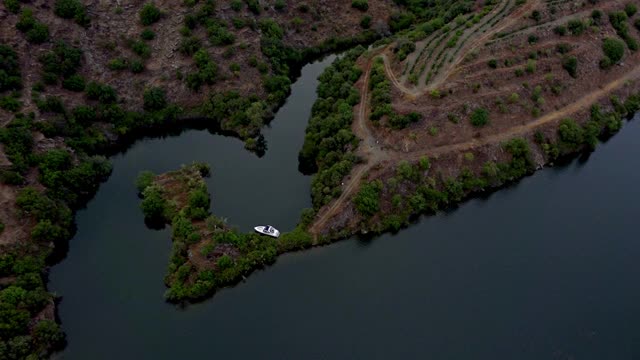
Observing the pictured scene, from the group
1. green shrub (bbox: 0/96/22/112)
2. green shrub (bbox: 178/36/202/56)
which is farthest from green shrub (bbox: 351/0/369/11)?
green shrub (bbox: 0/96/22/112)

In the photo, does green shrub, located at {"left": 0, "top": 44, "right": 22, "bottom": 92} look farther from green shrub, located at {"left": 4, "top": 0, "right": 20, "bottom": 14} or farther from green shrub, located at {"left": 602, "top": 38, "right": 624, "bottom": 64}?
green shrub, located at {"left": 602, "top": 38, "right": 624, "bottom": 64}

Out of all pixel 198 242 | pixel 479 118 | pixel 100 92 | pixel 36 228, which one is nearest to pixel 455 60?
pixel 479 118

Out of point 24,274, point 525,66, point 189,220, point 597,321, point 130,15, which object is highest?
point 525,66

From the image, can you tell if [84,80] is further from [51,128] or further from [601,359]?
[601,359]

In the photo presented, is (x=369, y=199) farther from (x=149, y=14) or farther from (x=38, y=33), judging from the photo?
(x=38, y=33)

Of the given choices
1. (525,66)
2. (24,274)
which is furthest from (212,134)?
(525,66)

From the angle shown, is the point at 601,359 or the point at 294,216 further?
the point at 294,216
